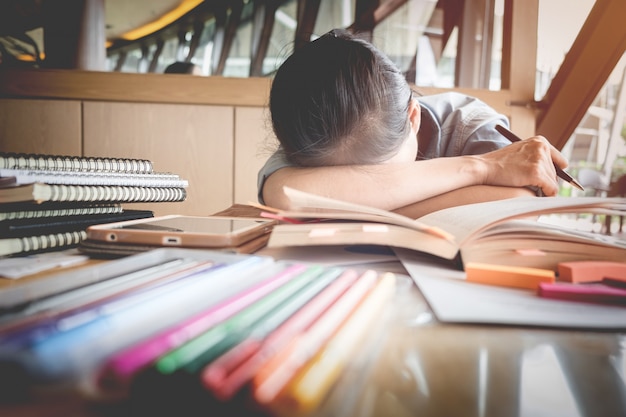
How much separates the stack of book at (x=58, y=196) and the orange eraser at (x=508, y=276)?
0.41 m

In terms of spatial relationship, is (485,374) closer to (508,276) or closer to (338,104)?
(508,276)

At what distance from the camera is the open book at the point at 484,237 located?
380mm

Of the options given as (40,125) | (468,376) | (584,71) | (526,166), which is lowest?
(468,376)

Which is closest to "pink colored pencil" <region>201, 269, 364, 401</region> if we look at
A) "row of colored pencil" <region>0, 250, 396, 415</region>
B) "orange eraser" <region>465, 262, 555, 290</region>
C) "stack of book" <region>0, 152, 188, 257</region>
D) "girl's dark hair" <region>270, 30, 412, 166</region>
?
Answer: "row of colored pencil" <region>0, 250, 396, 415</region>

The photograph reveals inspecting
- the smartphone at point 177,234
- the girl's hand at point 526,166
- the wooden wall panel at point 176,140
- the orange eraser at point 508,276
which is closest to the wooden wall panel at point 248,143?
the wooden wall panel at point 176,140

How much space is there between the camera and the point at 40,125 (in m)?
1.46

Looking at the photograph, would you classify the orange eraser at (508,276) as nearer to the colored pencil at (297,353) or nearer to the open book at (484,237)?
the open book at (484,237)

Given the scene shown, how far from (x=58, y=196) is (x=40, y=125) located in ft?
4.01

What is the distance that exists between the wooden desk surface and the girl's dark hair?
45 centimetres

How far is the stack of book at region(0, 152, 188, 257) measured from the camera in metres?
0.43

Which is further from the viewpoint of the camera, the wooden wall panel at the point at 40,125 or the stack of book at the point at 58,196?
the wooden wall panel at the point at 40,125

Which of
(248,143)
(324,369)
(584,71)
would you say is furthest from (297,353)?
(584,71)

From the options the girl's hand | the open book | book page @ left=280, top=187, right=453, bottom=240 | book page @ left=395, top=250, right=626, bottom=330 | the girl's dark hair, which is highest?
the girl's dark hair

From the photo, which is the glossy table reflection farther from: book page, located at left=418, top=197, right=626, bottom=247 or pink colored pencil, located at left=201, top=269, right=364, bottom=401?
book page, located at left=418, top=197, right=626, bottom=247
